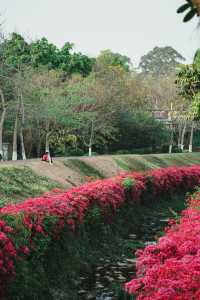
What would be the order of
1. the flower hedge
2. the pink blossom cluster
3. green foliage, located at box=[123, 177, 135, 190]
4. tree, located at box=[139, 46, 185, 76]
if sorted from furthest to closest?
1. tree, located at box=[139, 46, 185, 76]
2. green foliage, located at box=[123, 177, 135, 190]
3. the flower hedge
4. the pink blossom cluster

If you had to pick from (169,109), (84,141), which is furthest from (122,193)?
(169,109)

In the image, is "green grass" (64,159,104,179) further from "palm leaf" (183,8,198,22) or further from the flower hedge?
"palm leaf" (183,8,198,22)

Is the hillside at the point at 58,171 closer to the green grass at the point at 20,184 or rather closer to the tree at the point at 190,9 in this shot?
the green grass at the point at 20,184

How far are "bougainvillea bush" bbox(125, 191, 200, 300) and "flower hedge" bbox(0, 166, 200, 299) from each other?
0.03m

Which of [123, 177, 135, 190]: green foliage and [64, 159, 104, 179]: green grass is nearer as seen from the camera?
[123, 177, 135, 190]: green foliage

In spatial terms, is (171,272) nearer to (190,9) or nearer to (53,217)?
(190,9)

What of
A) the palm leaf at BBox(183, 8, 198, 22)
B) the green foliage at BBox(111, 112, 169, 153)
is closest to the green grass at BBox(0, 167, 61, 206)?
the palm leaf at BBox(183, 8, 198, 22)

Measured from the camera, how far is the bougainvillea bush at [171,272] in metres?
7.09

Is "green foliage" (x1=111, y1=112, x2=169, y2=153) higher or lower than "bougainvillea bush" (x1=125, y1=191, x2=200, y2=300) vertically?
higher

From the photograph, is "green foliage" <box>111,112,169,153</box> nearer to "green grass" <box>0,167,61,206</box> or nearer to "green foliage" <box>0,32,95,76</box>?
"green foliage" <box>0,32,95,76</box>

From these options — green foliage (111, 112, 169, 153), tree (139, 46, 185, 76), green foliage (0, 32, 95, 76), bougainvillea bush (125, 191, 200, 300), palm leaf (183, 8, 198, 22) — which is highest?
tree (139, 46, 185, 76)

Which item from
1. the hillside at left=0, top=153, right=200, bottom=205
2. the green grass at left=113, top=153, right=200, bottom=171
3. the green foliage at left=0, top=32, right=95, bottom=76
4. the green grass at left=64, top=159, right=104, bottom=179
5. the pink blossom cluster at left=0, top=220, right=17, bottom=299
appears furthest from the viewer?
the green foliage at left=0, top=32, right=95, bottom=76

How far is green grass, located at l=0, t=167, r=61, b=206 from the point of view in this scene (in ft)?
70.4

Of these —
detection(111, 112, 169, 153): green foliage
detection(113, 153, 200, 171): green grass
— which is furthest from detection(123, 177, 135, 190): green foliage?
detection(111, 112, 169, 153): green foliage
